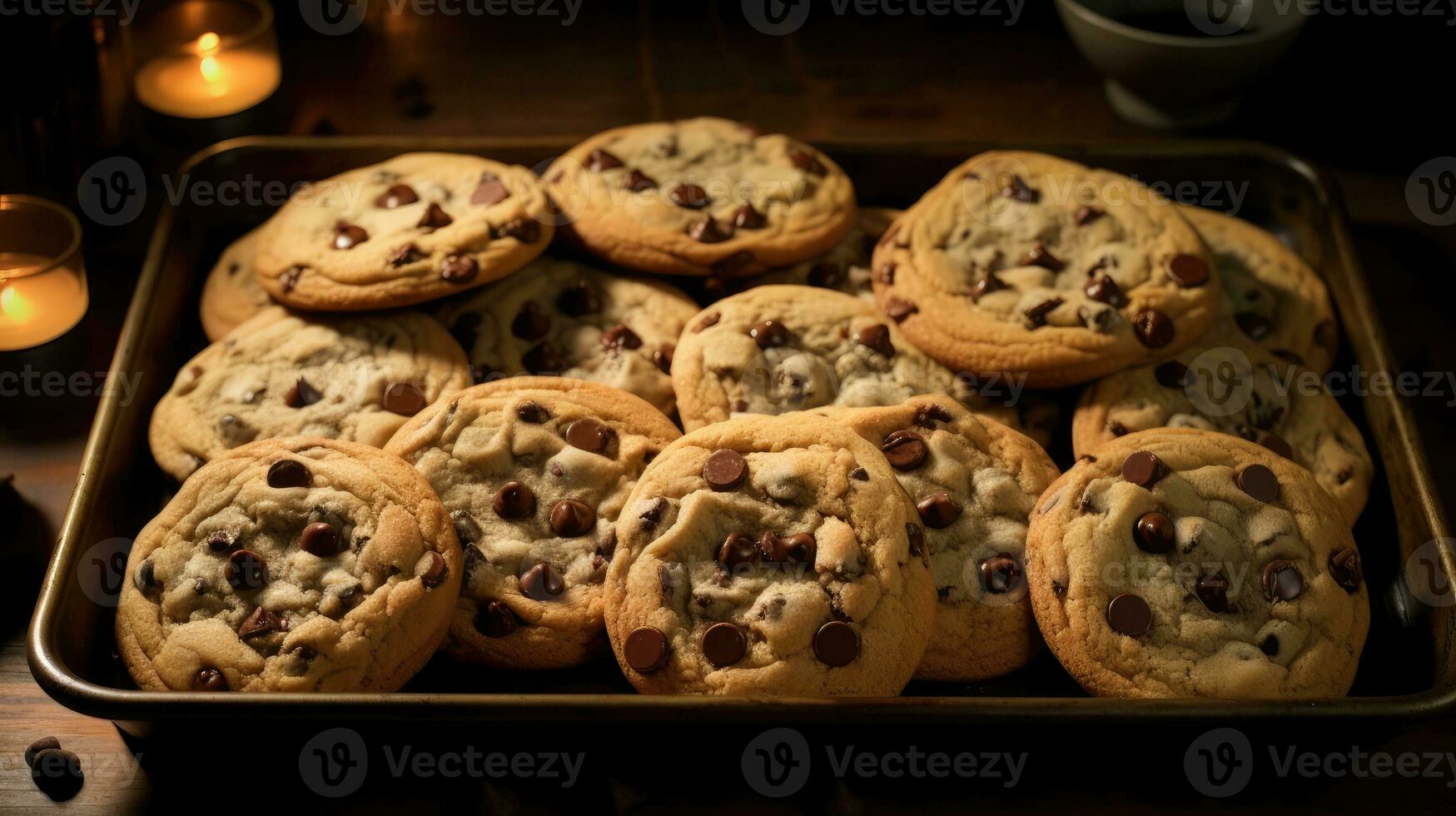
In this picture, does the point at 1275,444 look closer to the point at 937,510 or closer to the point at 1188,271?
the point at 1188,271

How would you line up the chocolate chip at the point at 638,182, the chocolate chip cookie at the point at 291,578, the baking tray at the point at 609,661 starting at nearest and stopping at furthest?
the baking tray at the point at 609,661, the chocolate chip cookie at the point at 291,578, the chocolate chip at the point at 638,182


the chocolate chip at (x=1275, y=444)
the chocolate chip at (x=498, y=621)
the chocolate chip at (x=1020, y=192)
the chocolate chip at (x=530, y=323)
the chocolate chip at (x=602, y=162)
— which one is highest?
the chocolate chip at (x=602, y=162)

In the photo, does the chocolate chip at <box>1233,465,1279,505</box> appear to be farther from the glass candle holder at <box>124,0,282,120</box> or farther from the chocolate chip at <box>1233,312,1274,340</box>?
the glass candle holder at <box>124,0,282,120</box>

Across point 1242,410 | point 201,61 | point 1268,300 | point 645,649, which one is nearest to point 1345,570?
point 1242,410

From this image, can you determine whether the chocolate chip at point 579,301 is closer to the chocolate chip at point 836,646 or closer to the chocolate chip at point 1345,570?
the chocolate chip at point 836,646

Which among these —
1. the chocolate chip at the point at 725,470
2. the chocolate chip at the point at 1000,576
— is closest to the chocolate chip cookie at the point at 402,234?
the chocolate chip at the point at 725,470

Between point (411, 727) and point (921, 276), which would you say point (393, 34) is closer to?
point (921, 276)

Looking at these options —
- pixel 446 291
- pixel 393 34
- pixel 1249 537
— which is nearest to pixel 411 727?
pixel 446 291

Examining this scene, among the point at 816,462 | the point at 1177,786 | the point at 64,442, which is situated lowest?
the point at 1177,786
